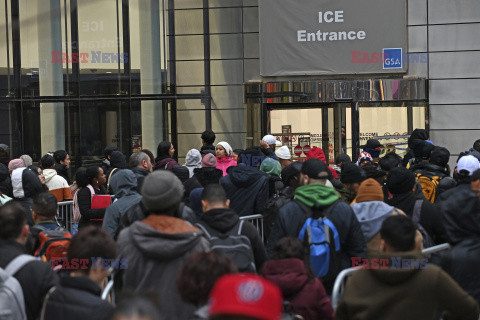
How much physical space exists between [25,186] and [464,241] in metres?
6.68

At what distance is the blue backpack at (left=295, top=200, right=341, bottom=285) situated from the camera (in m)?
5.77

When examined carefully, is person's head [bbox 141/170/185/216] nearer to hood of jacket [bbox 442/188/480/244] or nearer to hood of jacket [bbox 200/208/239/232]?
hood of jacket [bbox 200/208/239/232]

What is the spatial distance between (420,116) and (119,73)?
7961 millimetres

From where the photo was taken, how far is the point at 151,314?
3039 mm

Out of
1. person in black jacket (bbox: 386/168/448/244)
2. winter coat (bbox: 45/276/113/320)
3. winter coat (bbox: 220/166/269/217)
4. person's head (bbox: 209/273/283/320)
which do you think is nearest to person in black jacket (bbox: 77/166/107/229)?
winter coat (bbox: 220/166/269/217)

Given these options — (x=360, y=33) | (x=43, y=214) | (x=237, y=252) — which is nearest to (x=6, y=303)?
(x=237, y=252)

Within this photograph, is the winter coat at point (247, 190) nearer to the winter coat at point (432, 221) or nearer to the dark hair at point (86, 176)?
the dark hair at point (86, 176)

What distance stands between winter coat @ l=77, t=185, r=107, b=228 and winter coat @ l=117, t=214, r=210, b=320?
16.4ft

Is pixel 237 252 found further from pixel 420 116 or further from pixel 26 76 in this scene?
pixel 26 76

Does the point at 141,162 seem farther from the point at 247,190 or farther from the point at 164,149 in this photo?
the point at 164,149

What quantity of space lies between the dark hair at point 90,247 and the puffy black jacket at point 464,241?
263cm

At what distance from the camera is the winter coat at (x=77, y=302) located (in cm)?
408

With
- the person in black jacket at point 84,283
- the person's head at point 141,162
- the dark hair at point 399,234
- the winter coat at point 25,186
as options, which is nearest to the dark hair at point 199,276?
the person in black jacket at point 84,283

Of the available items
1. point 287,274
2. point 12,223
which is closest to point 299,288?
point 287,274
